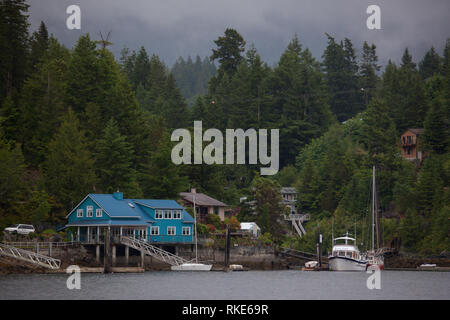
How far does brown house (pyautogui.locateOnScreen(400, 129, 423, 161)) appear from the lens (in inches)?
5354

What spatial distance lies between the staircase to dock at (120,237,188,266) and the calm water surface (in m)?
2.47

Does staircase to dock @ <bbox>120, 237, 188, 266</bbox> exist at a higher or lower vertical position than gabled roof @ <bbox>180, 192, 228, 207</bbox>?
lower

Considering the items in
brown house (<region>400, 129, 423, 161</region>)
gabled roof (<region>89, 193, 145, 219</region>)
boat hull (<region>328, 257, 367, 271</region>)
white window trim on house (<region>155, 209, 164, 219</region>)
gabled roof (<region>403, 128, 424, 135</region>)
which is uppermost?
gabled roof (<region>403, 128, 424, 135</region>)

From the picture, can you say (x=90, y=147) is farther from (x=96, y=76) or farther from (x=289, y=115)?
(x=289, y=115)

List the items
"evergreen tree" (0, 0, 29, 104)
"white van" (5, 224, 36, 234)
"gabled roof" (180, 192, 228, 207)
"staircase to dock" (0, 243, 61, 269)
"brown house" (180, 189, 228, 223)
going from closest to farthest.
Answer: "staircase to dock" (0, 243, 61, 269) < "white van" (5, 224, 36, 234) < "brown house" (180, 189, 228, 223) < "gabled roof" (180, 192, 228, 207) < "evergreen tree" (0, 0, 29, 104)

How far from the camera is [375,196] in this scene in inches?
4478

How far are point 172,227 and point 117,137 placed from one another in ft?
58.8

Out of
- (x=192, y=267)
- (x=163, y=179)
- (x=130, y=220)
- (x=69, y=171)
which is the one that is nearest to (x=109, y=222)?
(x=130, y=220)

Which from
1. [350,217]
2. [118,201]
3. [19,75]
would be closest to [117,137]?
[118,201]

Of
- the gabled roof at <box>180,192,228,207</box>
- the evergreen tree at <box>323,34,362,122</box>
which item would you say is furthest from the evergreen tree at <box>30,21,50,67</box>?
the evergreen tree at <box>323,34,362,122</box>

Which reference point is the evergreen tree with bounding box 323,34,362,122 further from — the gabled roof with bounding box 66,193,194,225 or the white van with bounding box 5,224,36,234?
the white van with bounding box 5,224,36,234

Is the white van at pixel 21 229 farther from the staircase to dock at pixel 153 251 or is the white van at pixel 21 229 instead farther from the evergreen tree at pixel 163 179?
the evergreen tree at pixel 163 179

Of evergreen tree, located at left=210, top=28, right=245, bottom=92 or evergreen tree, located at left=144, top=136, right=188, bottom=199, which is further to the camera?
evergreen tree, located at left=210, top=28, right=245, bottom=92
